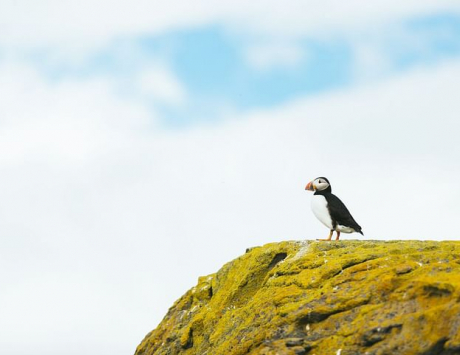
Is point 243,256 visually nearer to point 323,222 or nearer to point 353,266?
point 323,222

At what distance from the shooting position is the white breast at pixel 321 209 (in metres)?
17.0

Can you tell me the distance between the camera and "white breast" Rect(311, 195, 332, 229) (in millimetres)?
17016

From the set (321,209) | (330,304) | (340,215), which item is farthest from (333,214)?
(330,304)

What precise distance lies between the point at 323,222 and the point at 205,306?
3.46 metres

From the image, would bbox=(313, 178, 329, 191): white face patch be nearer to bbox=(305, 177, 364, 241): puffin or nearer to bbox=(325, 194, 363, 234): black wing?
bbox=(305, 177, 364, 241): puffin

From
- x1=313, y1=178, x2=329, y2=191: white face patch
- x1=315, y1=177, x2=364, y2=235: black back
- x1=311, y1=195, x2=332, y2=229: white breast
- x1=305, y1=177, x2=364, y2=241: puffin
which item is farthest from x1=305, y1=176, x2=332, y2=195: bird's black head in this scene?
x1=315, y1=177, x2=364, y2=235: black back

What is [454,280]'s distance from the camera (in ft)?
36.2

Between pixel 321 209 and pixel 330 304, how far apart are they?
5.51 metres

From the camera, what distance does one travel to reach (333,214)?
1686 cm

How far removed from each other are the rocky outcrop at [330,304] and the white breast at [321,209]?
1949mm


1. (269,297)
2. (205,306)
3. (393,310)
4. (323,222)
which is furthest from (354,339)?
(323,222)

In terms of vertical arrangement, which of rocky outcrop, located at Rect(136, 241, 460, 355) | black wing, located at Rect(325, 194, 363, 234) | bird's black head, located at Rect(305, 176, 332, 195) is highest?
bird's black head, located at Rect(305, 176, 332, 195)

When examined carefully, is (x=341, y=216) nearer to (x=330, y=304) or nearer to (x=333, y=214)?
(x=333, y=214)

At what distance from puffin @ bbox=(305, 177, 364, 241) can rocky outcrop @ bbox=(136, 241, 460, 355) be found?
6.38 ft
